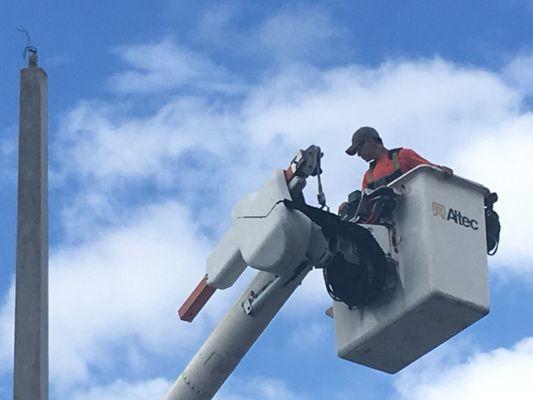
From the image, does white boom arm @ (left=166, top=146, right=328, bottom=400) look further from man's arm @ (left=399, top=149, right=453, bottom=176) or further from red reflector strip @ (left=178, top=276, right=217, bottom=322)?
man's arm @ (left=399, top=149, right=453, bottom=176)

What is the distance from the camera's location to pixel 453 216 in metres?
10.1

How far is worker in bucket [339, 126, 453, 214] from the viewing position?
10.8 metres

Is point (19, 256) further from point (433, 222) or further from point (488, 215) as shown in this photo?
point (488, 215)

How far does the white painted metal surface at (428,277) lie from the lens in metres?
9.69

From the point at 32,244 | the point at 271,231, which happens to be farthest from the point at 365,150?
the point at 32,244

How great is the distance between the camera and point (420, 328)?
32.5 feet

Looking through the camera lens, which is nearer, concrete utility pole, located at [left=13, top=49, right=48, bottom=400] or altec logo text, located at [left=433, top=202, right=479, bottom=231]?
concrete utility pole, located at [left=13, top=49, right=48, bottom=400]

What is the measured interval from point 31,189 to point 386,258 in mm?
3611

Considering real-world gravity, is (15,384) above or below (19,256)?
below

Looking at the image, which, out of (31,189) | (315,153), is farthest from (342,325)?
(31,189)

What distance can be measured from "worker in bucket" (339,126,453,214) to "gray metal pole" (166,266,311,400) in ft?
3.59

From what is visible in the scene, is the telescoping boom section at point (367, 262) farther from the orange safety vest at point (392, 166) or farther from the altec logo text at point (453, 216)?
the orange safety vest at point (392, 166)

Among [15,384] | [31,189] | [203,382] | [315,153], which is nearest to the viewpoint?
[15,384]

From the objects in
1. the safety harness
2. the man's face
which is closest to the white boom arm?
the safety harness
